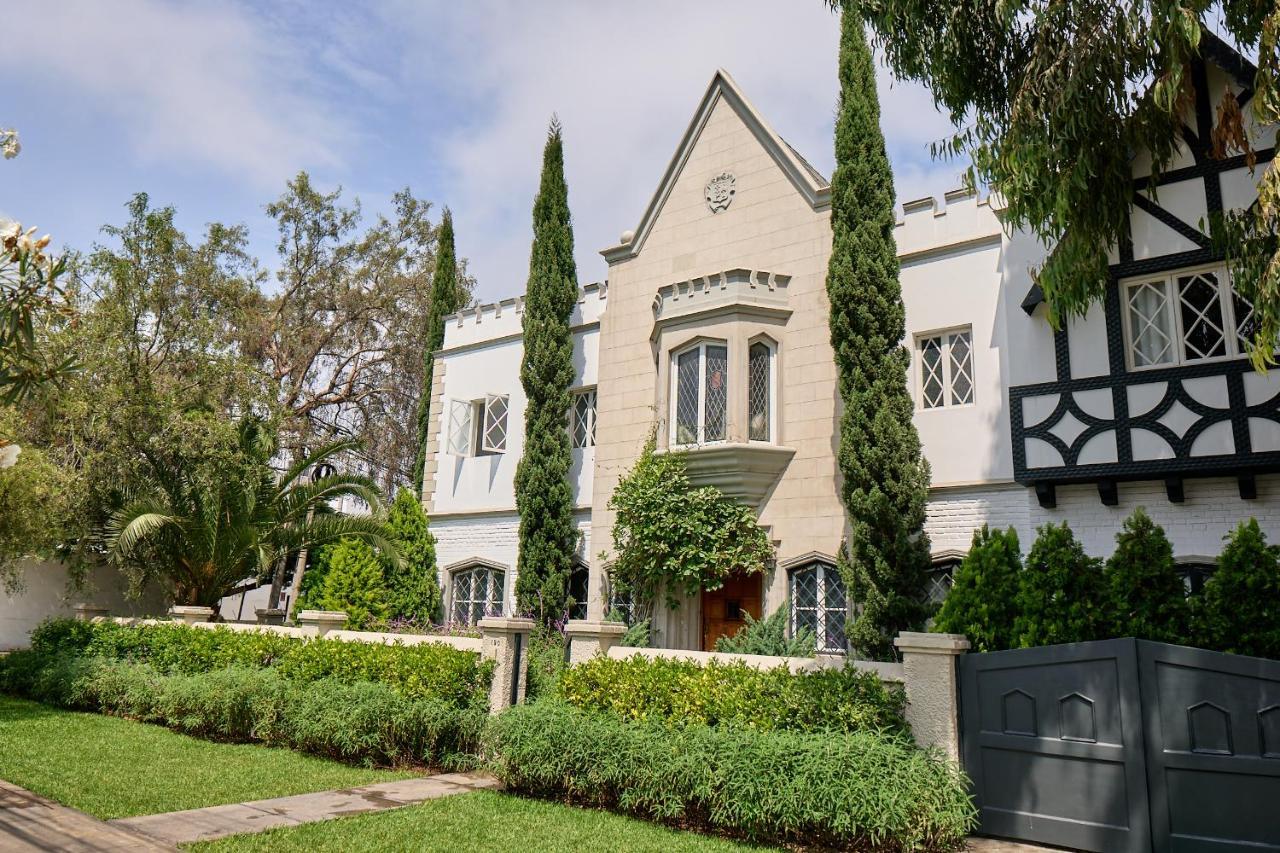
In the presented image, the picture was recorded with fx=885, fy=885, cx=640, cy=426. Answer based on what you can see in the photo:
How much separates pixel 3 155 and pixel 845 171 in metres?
12.0

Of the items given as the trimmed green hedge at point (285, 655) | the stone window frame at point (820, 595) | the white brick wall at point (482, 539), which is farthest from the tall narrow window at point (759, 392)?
the trimmed green hedge at point (285, 655)

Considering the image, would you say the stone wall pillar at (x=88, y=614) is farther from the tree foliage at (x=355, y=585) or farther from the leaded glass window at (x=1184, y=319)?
the leaded glass window at (x=1184, y=319)

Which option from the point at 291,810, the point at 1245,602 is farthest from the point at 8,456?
the point at 1245,602

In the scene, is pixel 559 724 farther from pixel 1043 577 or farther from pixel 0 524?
pixel 0 524

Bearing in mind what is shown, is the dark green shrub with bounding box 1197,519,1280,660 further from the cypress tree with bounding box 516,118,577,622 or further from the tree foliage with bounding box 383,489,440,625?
the tree foliage with bounding box 383,489,440,625

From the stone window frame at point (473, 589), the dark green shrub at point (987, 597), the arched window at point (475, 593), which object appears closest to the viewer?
the dark green shrub at point (987, 597)

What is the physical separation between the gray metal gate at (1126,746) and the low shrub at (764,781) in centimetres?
53

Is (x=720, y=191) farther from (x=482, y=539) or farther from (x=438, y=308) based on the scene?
(x=438, y=308)

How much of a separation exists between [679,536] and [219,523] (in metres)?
8.43

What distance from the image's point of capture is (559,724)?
29.2 ft

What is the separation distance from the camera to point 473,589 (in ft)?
61.3

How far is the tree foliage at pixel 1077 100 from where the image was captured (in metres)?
8.20

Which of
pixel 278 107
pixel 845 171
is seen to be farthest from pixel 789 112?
pixel 278 107

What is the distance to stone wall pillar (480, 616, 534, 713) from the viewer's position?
10359mm
